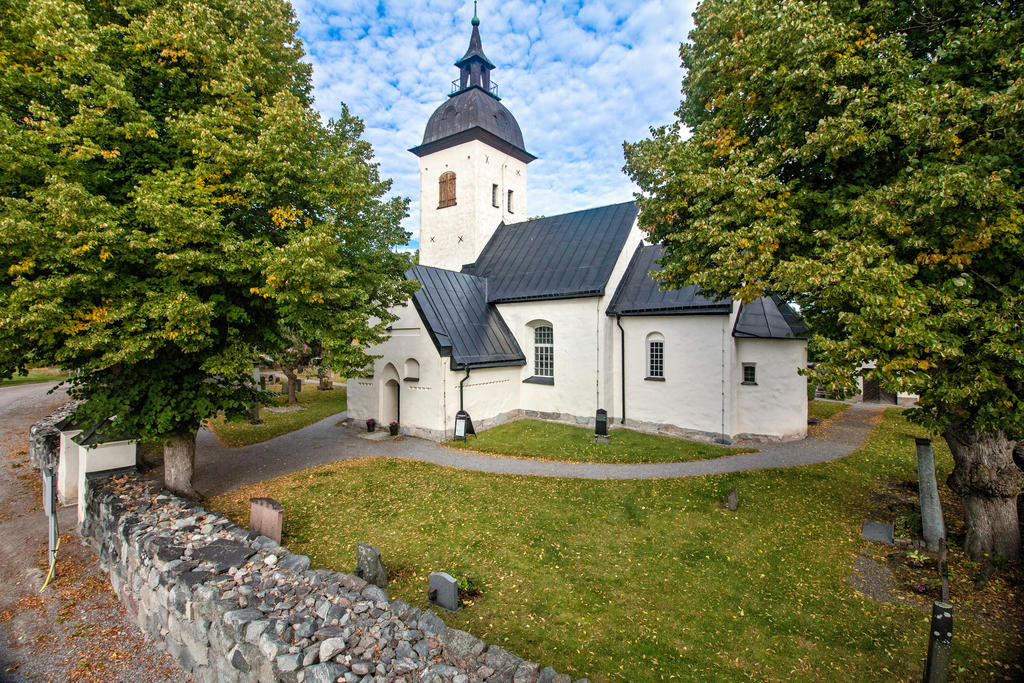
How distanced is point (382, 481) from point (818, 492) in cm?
1125

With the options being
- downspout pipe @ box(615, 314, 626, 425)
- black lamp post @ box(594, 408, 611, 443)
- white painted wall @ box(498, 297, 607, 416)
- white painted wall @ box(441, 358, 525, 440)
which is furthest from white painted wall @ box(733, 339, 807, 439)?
white painted wall @ box(441, 358, 525, 440)

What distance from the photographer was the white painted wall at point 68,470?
1005 cm

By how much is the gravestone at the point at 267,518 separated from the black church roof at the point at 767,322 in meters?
14.9

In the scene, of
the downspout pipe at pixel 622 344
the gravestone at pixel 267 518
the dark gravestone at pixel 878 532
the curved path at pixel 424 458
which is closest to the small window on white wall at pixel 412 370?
the curved path at pixel 424 458

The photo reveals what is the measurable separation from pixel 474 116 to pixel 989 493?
24.0 meters

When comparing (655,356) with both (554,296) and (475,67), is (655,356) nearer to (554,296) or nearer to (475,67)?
(554,296)

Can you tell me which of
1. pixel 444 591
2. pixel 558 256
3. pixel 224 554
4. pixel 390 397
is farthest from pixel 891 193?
pixel 390 397

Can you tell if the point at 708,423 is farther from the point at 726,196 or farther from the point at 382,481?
the point at 382,481

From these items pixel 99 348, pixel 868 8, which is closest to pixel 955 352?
pixel 868 8

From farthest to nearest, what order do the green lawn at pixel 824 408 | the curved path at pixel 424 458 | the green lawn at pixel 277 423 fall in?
the green lawn at pixel 824 408
the green lawn at pixel 277 423
the curved path at pixel 424 458

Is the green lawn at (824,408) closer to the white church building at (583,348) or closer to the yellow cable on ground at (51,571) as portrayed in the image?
the white church building at (583,348)

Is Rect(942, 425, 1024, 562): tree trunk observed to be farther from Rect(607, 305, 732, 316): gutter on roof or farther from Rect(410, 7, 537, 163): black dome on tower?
Rect(410, 7, 537, 163): black dome on tower

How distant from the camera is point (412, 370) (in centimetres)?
1670

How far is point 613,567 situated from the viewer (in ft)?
24.9
